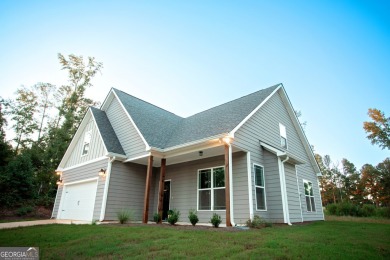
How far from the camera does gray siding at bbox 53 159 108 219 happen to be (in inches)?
379

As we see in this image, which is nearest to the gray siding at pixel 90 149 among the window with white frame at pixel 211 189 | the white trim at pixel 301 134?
the window with white frame at pixel 211 189

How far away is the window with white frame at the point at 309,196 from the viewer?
11312 millimetres

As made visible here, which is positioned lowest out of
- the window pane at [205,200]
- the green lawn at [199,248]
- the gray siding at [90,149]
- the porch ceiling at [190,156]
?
the green lawn at [199,248]

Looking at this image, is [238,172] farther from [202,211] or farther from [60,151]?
[60,151]

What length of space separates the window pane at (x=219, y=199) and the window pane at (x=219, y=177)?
0.24 meters

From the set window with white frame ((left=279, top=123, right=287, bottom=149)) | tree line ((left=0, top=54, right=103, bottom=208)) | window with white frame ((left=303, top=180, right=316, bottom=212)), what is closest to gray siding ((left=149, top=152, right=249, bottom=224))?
window with white frame ((left=279, top=123, right=287, bottom=149))

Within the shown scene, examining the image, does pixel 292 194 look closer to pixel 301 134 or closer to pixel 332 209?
pixel 301 134

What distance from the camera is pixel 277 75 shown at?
16.4m

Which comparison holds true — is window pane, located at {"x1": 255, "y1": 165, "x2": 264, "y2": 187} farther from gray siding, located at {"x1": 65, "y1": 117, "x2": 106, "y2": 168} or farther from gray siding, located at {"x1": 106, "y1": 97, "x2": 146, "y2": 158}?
gray siding, located at {"x1": 65, "y1": 117, "x2": 106, "y2": 168}

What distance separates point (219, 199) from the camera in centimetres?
887

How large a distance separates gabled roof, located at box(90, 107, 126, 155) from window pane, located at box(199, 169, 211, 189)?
383 centimetres

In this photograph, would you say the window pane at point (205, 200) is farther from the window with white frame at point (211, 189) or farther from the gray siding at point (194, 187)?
the gray siding at point (194, 187)

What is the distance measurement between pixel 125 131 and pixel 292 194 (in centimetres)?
836

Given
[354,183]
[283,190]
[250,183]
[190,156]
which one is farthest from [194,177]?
[354,183]
